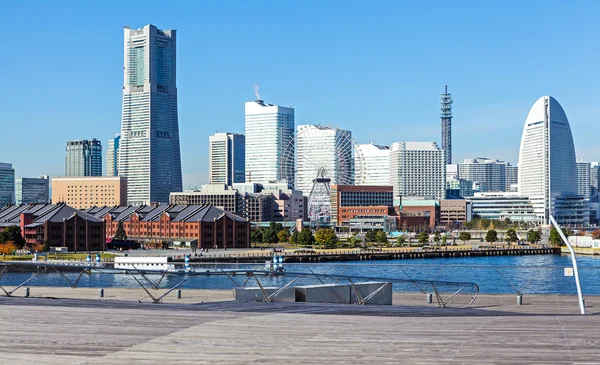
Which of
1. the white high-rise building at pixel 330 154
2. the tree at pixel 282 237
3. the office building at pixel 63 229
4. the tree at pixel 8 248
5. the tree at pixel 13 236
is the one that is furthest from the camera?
the white high-rise building at pixel 330 154

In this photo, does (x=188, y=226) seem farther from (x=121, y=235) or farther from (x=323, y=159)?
(x=323, y=159)

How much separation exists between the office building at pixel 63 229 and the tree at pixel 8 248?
5.16 metres

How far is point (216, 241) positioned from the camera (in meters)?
119

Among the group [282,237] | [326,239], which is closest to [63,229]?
[326,239]

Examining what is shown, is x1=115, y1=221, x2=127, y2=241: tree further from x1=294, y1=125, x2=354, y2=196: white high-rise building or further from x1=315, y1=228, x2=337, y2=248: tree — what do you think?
x1=294, y1=125, x2=354, y2=196: white high-rise building

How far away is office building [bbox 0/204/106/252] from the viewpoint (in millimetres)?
105562

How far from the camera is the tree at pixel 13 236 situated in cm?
10125

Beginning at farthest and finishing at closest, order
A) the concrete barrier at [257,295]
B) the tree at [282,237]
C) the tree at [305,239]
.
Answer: the tree at [282,237] → the tree at [305,239] → the concrete barrier at [257,295]

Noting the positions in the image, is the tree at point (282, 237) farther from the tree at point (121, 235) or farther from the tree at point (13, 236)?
the tree at point (13, 236)

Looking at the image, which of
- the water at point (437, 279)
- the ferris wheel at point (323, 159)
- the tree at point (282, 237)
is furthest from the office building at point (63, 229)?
the ferris wheel at point (323, 159)

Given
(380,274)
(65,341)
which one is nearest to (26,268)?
(380,274)

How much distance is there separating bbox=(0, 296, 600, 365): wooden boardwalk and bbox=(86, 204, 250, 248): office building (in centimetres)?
9823

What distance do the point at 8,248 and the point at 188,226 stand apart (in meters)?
27.8

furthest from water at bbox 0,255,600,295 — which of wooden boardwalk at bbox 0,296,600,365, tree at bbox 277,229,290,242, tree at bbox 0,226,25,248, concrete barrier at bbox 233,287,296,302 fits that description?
tree at bbox 277,229,290,242
